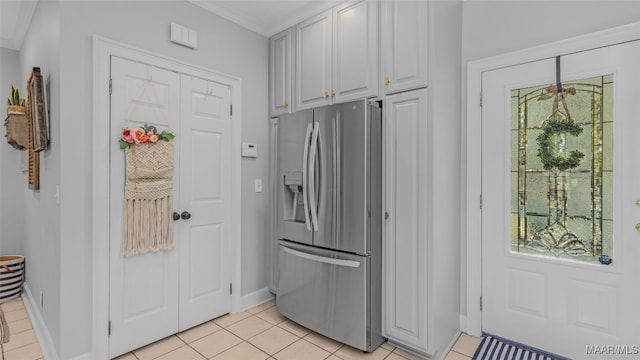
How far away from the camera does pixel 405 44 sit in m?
2.12

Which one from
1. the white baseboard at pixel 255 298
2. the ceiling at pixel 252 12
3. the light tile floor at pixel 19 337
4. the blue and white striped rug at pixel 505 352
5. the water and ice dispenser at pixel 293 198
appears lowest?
the blue and white striped rug at pixel 505 352

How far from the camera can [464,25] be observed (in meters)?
2.50

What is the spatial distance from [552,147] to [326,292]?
196cm

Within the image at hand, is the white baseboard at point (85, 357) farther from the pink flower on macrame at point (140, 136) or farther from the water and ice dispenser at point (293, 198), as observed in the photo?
the water and ice dispenser at point (293, 198)

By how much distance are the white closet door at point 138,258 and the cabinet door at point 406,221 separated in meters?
1.67

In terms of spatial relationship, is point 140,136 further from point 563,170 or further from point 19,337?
point 563,170

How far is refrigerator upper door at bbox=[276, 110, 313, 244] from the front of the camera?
8.01ft

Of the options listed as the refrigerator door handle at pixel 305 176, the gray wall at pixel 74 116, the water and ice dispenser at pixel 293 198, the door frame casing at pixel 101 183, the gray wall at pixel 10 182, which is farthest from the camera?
the gray wall at pixel 10 182

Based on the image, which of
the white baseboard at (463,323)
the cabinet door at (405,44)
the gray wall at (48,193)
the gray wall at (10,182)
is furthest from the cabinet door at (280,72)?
the gray wall at (10,182)

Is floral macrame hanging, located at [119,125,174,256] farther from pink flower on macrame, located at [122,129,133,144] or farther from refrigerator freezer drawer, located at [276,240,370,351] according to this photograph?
refrigerator freezer drawer, located at [276,240,370,351]

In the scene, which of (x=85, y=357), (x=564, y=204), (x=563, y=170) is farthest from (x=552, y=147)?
(x=85, y=357)

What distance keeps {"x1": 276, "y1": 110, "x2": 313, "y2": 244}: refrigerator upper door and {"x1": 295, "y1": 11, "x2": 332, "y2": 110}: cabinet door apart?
289 mm

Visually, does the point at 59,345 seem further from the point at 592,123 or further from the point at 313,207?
the point at 592,123

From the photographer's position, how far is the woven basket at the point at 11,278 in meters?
3.02
